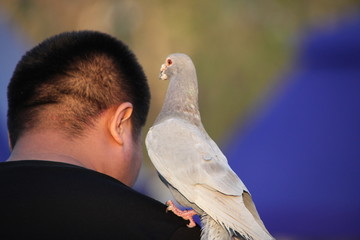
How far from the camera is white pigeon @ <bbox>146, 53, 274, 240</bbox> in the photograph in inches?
60.1

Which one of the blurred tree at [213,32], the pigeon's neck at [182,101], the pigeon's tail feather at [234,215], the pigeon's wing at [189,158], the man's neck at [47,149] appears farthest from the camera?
the blurred tree at [213,32]

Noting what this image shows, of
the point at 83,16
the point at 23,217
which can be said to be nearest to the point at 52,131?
the point at 23,217

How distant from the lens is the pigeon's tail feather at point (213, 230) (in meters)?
1.47

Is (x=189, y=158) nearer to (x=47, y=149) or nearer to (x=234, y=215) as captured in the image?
(x=234, y=215)

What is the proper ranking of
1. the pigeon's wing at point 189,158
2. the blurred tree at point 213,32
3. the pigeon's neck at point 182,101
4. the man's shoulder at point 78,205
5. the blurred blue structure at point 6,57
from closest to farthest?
the man's shoulder at point 78,205 → the pigeon's wing at point 189,158 → the pigeon's neck at point 182,101 → the blurred blue structure at point 6,57 → the blurred tree at point 213,32

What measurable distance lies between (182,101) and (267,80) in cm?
294

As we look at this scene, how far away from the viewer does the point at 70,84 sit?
1.45 m

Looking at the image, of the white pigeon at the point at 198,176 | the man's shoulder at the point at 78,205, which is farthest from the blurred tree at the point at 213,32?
the man's shoulder at the point at 78,205

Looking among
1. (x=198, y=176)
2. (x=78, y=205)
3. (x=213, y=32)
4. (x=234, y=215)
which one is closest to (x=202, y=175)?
(x=198, y=176)

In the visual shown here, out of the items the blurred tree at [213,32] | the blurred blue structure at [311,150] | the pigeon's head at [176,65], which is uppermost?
the blurred tree at [213,32]

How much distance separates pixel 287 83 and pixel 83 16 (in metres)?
2.01

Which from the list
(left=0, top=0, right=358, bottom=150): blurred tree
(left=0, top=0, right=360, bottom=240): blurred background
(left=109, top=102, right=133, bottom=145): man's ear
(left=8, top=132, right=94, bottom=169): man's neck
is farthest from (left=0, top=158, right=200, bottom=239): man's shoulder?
(left=0, top=0, right=358, bottom=150): blurred tree

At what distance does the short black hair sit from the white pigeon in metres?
0.20

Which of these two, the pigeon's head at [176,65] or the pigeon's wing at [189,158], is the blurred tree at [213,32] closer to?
the pigeon's head at [176,65]
